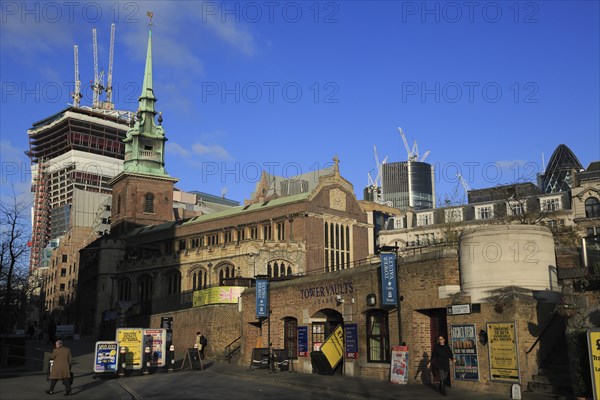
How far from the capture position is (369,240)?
7369 cm

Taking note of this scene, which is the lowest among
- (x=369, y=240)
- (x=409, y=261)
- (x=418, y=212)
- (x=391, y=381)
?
(x=391, y=381)

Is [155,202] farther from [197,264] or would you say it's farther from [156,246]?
[197,264]

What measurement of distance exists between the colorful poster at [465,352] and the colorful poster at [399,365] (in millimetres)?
1979

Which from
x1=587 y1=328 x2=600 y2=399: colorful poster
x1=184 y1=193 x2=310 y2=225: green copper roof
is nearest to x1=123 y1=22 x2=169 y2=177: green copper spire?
x1=184 y1=193 x2=310 y2=225: green copper roof

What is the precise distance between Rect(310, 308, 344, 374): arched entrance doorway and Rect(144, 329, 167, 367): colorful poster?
23.3 ft

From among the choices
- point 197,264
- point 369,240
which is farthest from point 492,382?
point 369,240

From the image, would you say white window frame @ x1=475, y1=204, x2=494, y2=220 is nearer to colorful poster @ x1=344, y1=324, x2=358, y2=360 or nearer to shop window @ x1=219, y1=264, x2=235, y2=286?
shop window @ x1=219, y1=264, x2=235, y2=286

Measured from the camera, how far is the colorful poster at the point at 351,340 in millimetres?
26331

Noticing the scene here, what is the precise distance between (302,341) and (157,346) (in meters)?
7.01

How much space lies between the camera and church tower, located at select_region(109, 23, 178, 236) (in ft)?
286

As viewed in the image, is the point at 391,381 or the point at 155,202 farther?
the point at 155,202

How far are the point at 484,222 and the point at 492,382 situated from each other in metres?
59.8

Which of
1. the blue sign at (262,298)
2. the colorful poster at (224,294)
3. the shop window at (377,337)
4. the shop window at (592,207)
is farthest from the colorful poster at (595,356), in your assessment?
the shop window at (592,207)

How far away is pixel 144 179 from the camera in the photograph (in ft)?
288
